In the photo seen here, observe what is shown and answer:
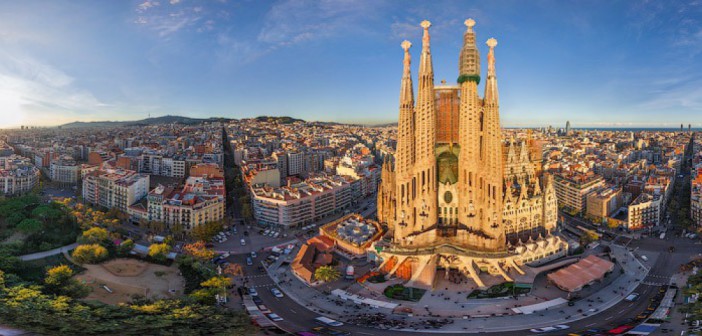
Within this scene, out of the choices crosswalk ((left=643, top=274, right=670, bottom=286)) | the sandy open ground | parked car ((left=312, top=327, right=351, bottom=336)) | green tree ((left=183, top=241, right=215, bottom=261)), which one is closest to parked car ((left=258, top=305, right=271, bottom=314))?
parked car ((left=312, top=327, right=351, bottom=336))

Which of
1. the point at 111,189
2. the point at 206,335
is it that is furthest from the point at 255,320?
the point at 111,189

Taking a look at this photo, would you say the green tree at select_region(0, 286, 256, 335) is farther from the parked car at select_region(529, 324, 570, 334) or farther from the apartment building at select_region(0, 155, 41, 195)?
the apartment building at select_region(0, 155, 41, 195)

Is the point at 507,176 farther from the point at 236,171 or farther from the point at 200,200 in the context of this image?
the point at 236,171

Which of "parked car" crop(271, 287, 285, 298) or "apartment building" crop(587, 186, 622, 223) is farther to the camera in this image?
"apartment building" crop(587, 186, 622, 223)

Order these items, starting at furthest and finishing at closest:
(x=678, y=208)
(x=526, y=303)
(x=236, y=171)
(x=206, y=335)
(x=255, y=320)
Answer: (x=236, y=171), (x=678, y=208), (x=526, y=303), (x=255, y=320), (x=206, y=335)

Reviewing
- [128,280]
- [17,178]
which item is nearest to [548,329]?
[128,280]

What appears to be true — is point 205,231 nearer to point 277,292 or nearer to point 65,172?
point 277,292
